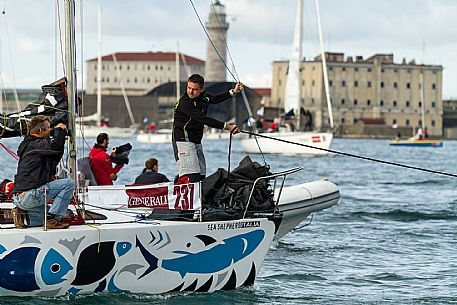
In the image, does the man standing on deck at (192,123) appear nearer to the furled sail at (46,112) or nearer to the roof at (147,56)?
the furled sail at (46,112)

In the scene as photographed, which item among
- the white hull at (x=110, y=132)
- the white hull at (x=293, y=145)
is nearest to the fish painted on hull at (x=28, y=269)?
the white hull at (x=293, y=145)

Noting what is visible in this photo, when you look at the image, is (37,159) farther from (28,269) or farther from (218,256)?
(218,256)

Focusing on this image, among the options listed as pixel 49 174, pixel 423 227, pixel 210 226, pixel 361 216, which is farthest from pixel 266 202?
pixel 361 216

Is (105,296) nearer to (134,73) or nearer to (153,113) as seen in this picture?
(153,113)

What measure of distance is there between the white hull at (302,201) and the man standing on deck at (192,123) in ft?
10.3

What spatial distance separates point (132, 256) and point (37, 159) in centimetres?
116

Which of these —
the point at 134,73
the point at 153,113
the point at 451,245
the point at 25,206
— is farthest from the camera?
the point at 134,73

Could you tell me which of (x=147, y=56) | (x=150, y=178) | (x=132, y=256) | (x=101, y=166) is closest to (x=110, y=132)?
(x=147, y=56)

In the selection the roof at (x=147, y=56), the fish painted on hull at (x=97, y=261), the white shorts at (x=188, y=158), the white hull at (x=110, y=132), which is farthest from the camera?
the roof at (x=147, y=56)

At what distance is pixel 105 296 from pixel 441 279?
167 inches

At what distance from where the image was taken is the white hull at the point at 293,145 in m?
44.6

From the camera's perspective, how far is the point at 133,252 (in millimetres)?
8812

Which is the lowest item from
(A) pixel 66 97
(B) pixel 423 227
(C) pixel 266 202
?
(B) pixel 423 227

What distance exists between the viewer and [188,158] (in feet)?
32.1
